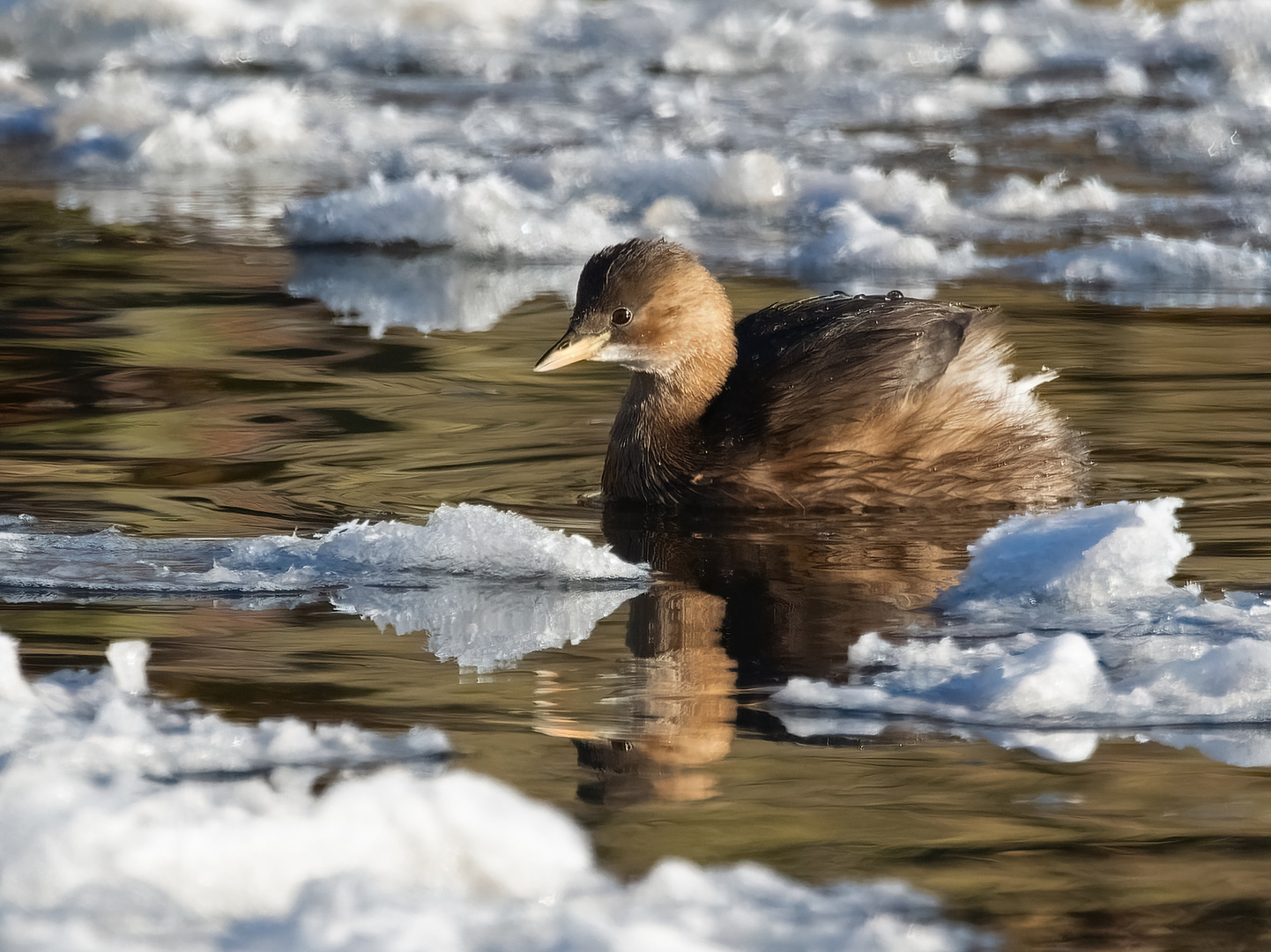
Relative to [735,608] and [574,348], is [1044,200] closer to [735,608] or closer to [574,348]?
[574,348]

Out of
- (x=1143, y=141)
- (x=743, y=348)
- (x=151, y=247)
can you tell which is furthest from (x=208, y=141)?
(x=743, y=348)

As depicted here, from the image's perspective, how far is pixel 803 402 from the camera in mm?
5219

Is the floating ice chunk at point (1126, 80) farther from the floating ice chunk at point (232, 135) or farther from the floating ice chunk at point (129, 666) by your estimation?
the floating ice chunk at point (129, 666)

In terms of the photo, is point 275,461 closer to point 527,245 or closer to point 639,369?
point 639,369

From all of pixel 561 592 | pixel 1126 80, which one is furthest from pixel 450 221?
pixel 1126 80

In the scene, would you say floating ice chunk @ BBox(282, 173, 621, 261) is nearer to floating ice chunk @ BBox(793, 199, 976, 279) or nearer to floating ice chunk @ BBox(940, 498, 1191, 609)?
floating ice chunk @ BBox(793, 199, 976, 279)

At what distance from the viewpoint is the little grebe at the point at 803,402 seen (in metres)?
5.21

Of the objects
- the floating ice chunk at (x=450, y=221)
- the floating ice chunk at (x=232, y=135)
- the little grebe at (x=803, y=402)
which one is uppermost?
the floating ice chunk at (x=232, y=135)

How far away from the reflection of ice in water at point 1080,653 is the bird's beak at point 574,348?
1.48 m

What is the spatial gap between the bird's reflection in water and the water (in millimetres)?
16

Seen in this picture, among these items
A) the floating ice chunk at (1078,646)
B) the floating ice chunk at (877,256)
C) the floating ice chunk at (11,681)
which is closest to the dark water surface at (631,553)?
the floating ice chunk at (1078,646)

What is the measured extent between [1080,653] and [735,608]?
91cm

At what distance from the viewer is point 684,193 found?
9.66 m

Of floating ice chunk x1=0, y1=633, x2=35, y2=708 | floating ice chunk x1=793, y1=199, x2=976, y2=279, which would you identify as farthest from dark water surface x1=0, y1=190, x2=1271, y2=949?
floating ice chunk x1=793, y1=199, x2=976, y2=279
